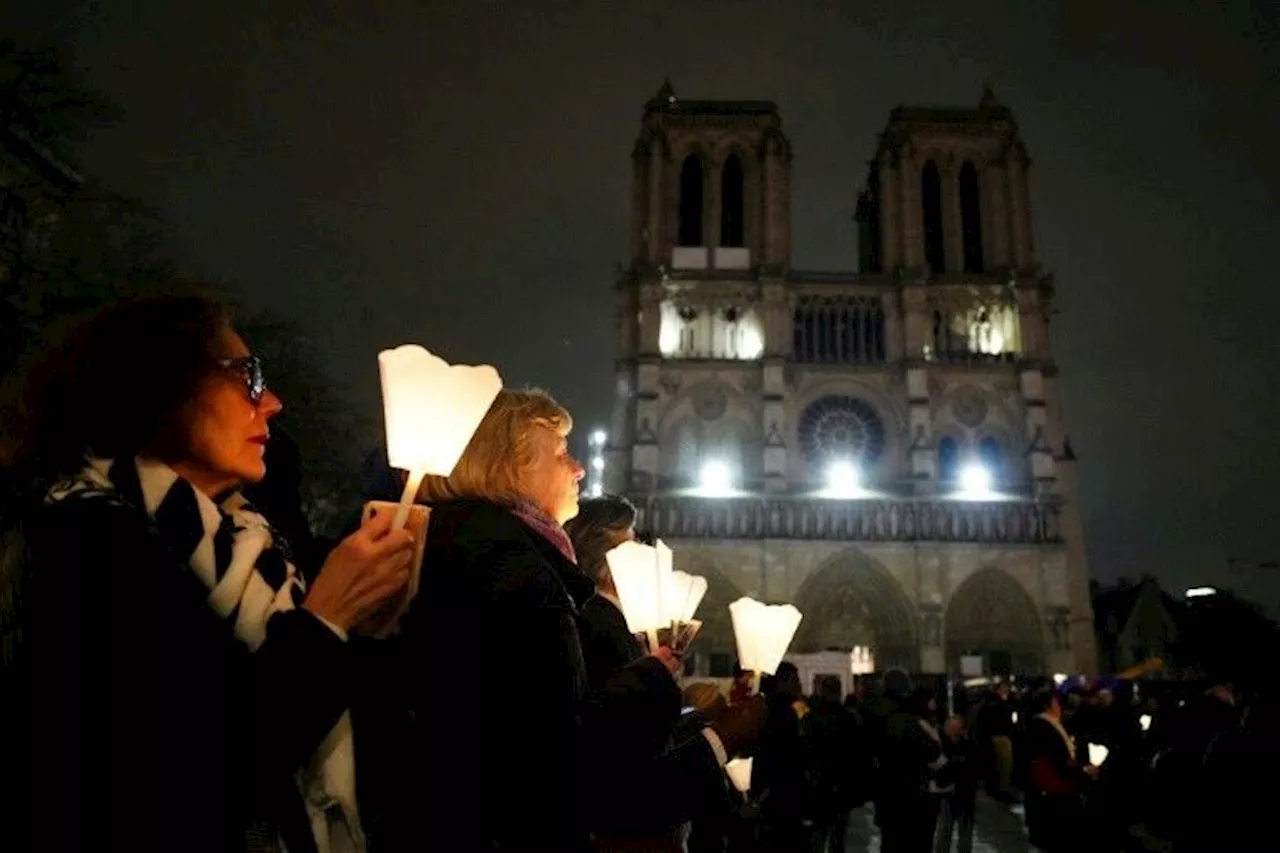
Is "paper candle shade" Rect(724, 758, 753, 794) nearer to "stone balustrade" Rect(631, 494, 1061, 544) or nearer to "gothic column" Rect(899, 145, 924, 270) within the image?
"stone balustrade" Rect(631, 494, 1061, 544)

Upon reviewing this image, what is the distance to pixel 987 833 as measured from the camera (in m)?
10.3

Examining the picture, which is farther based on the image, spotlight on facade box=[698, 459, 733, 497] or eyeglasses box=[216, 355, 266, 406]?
spotlight on facade box=[698, 459, 733, 497]

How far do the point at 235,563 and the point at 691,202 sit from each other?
32.8 meters

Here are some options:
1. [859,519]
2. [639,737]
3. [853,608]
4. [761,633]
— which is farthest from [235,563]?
[853,608]

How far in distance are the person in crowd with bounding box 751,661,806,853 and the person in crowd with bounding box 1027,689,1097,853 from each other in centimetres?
167

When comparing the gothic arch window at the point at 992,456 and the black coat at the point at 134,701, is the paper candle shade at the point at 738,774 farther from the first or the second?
the gothic arch window at the point at 992,456

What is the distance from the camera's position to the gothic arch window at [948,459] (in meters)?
30.2

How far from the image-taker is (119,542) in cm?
119

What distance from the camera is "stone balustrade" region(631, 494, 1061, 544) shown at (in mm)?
28891

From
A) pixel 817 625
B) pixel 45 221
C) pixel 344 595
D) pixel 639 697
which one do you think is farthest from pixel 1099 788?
pixel 817 625

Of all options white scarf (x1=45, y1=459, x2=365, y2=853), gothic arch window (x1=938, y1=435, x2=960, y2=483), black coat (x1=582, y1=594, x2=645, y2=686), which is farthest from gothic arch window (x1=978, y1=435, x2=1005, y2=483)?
white scarf (x1=45, y1=459, x2=365, y2=853)

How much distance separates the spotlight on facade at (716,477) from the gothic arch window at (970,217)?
1159 cm

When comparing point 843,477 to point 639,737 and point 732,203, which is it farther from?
point 639,737

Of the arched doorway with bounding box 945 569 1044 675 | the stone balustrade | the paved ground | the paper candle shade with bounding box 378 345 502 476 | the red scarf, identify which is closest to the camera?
the paper candle shade with bounding box 378 345 502 476
